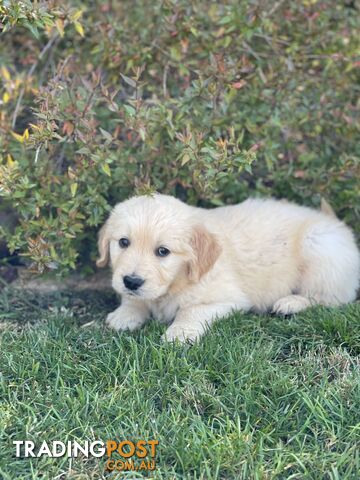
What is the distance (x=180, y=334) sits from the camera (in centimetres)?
389

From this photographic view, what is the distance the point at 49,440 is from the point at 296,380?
1.32 m

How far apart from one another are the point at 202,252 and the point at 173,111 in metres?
1.57

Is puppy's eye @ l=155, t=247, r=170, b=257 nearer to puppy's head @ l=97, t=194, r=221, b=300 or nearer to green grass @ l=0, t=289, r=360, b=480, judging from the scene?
puppy's head @ l=97, t=194, r=221, b=300

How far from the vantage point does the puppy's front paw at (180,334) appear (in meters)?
3.82

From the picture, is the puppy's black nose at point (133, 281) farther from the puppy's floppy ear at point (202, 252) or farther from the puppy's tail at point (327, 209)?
the puppy's tail at point (327, 209)

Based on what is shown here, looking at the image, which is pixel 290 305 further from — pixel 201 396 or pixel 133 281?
pixel 201 396

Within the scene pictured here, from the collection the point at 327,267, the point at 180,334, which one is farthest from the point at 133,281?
the point at 327,267

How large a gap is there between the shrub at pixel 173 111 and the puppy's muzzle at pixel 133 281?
0.66 m

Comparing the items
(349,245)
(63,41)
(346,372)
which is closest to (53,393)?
(346,372)

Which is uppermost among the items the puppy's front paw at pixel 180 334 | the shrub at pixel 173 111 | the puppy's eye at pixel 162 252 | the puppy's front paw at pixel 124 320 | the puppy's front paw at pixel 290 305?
the shrub at pixel 173 111

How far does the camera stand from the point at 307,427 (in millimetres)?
3025

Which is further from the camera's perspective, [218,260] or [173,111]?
[173,111]

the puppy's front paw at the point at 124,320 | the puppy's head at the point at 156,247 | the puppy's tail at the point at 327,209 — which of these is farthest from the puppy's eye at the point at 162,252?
the puppy's tail at the point at 327,209

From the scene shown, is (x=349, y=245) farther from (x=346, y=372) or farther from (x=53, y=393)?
(x=53, y=393)
